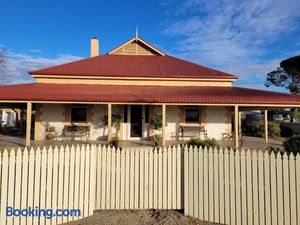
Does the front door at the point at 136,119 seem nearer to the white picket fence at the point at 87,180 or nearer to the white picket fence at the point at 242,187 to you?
the white picket fence at the point at 87,180

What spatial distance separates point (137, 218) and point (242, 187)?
6.61ft

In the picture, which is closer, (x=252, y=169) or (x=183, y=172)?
(x=252, y=169)

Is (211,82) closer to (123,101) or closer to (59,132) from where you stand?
(123,101)

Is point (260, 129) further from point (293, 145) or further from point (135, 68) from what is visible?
point (293, 145)

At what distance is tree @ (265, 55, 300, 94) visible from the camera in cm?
3045

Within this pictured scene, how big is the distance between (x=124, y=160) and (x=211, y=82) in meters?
13.2

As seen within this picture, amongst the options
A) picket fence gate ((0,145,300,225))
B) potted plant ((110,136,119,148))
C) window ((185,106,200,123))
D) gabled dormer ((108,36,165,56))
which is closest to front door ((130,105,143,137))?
potted plant ((110,136,119,148))

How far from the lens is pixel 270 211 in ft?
15.4

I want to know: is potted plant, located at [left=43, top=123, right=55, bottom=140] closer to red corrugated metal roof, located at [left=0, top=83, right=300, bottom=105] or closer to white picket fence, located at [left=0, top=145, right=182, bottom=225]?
red corrugated metal roof, located at [left=0, top=83, right=300, bottom=105]

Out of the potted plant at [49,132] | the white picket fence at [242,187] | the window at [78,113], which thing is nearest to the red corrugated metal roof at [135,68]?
the window at [78,113]


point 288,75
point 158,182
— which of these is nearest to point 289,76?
point 288,75

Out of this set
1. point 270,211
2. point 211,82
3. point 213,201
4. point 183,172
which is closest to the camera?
point 270,211

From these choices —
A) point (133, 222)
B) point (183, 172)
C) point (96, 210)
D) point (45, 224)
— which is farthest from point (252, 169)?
point (45, 224)

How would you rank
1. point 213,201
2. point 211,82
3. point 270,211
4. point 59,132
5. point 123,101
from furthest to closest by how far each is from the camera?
1. point 211,82
2. point 59,132
3. point 123,101
4. point 213,201
5. point 270,211
